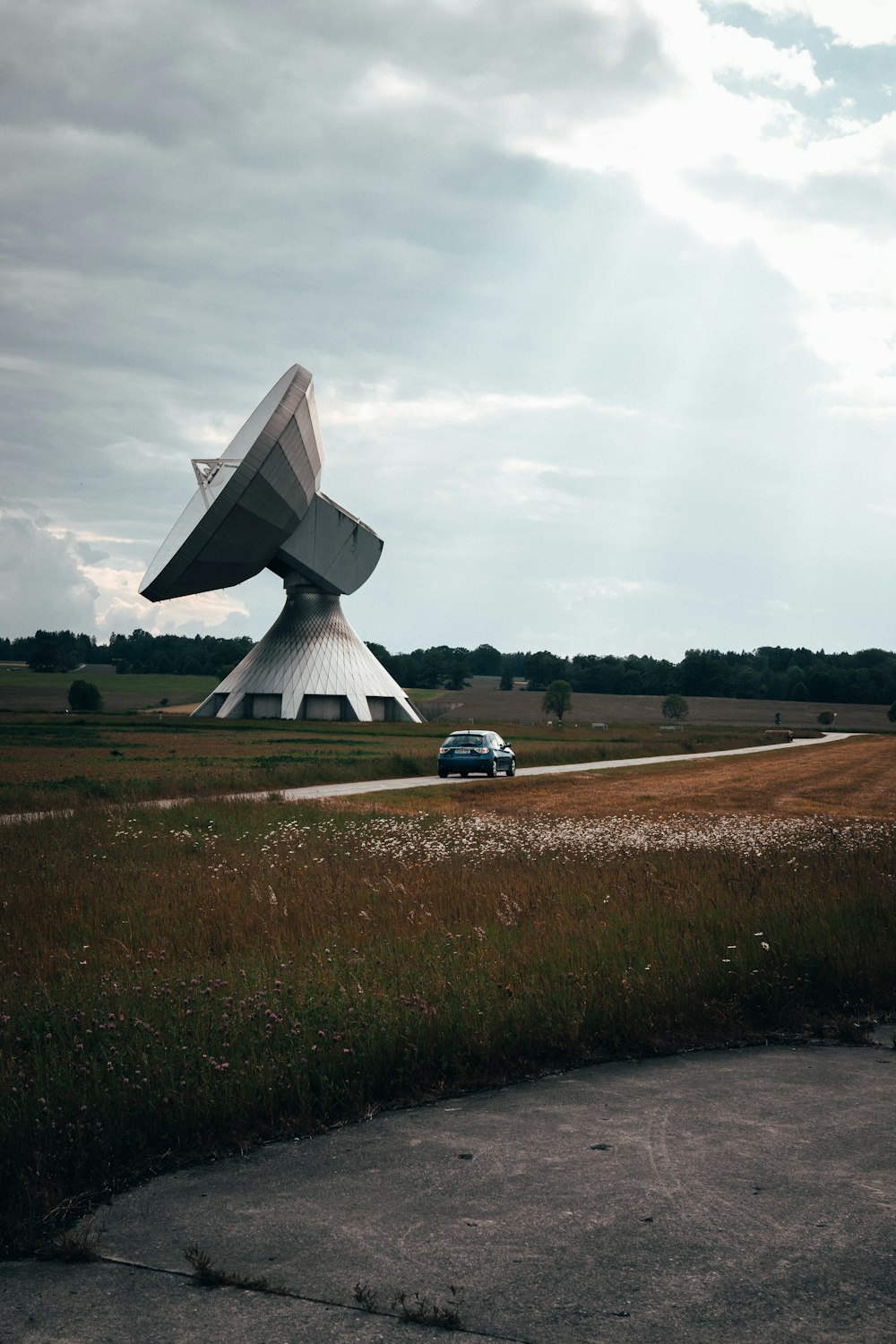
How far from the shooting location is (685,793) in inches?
1002

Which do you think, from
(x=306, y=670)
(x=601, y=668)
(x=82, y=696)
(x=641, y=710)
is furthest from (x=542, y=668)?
(x=306, y=670)

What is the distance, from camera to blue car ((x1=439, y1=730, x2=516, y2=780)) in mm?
31891

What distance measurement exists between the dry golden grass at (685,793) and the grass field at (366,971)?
25.8 feet

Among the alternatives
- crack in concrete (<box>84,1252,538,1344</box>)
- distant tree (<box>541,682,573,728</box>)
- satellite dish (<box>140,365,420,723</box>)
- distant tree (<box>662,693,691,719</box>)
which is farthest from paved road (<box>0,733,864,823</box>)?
distant tree (<box>662,693,691,719</box>)

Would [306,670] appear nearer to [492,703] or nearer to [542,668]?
[492,703]

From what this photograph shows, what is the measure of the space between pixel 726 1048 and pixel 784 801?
18.9 meters

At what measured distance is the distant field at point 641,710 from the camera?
357ft

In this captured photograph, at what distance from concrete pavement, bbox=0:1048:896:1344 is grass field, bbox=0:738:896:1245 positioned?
0.35 meters

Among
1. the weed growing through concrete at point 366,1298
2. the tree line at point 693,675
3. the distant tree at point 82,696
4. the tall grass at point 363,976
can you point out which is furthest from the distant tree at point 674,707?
the weed growing through concrete at point 366,1298

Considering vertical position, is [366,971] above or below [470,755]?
above

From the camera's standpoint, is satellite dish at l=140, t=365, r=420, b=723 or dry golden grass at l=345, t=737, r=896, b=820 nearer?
dry golden grass at l=345, t=737, r=896, b=820

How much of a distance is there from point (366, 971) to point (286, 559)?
54.6 m

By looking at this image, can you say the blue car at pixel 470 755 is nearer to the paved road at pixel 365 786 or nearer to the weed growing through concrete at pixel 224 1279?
the paved road at pixel 365 786

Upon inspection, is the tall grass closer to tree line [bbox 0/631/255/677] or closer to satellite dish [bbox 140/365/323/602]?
satellite dish [bbox 140/365/323/602]
